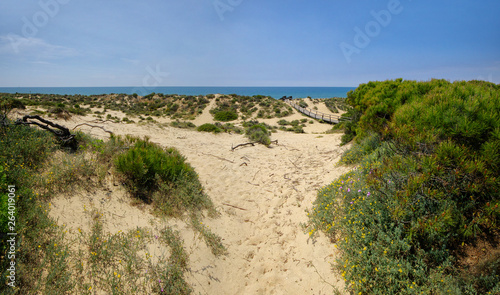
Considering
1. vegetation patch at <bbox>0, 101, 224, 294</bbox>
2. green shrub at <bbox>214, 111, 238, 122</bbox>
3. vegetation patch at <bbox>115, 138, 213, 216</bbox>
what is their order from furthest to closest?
green shrub at <bbox>214, 111, 238, 122</bbox> → vegetation patch at <bbox>115, 138, 213, 216</bbox> → vegetation patch at <bbox>0, 101, 224, 294</bbox>

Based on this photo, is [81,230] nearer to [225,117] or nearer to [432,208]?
[432,208]

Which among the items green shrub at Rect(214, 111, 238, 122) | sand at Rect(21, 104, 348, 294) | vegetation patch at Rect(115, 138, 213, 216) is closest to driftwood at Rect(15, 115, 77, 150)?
vegetation patch at Rect(115, 138, 213, 216)

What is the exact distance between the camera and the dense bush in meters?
3.17

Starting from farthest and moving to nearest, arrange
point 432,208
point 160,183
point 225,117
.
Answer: point 225,117, point 160,183, point 432,208

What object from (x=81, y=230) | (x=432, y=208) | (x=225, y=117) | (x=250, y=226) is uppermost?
(x=432, y=208)

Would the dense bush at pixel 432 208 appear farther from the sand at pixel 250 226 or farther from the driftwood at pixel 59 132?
the driftwood at pixel 59 132

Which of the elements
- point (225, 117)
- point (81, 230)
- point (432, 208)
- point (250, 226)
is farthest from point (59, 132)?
point (225, 117)

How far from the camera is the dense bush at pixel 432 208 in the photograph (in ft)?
10.4

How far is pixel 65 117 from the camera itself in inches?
478

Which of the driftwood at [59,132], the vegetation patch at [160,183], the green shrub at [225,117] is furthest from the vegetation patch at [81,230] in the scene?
the green shrub at [225,117]

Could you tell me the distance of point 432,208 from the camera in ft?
11.7

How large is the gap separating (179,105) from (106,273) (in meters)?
34.2

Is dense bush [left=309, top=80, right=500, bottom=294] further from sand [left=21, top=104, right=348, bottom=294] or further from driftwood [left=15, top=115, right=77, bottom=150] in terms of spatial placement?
driftwood [left=15, top=115, right=77, bottom=150]

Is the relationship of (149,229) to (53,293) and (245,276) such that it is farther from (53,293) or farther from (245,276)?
(245,276)
